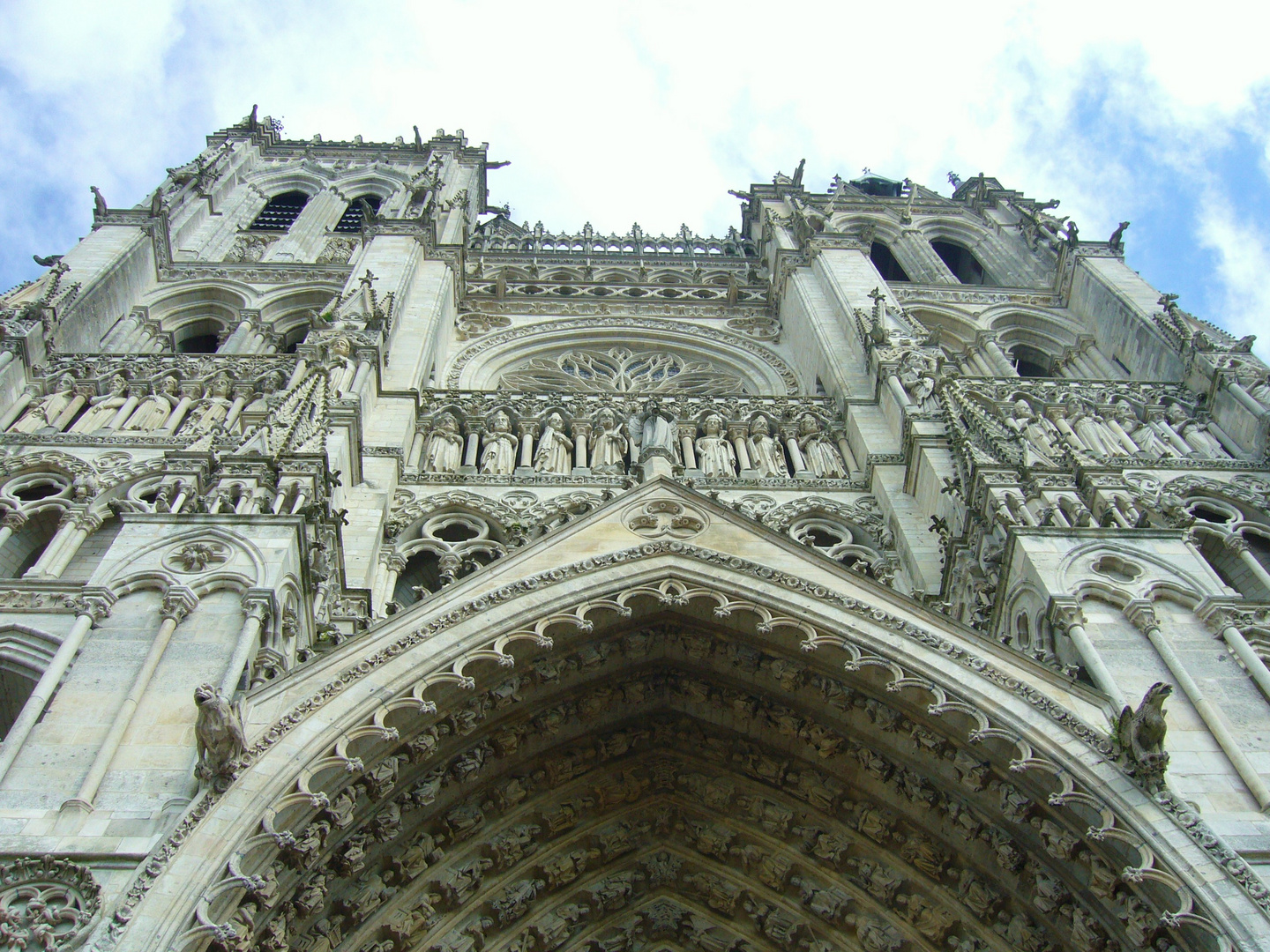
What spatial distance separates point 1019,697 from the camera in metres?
9.42

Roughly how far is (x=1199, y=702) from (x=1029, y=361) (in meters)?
15.0

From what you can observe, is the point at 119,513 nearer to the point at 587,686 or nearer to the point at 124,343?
the point at 587,686

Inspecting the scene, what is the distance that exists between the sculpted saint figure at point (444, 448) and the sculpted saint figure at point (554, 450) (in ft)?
3.52

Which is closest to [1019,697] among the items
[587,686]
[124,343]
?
[587,686]

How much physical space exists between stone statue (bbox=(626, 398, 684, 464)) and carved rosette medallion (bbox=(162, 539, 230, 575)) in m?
5.47

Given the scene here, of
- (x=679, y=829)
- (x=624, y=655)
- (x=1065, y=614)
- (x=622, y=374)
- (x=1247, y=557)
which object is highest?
(x=622, y=374)

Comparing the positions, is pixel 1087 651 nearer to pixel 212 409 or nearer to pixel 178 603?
pixel 178 603

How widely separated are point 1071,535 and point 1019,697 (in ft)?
8.86

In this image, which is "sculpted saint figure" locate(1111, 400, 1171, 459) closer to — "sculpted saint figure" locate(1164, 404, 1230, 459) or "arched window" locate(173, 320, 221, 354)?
"sculpted saint figure" locate(1164, 404, 1230, 459)

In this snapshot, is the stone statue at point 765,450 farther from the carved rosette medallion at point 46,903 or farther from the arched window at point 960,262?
the arched window at point 960,262

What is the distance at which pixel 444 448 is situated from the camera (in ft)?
54.3

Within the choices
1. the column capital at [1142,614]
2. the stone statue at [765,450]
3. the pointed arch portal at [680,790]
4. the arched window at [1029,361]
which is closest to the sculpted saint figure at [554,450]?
the stone statue at [765,450]

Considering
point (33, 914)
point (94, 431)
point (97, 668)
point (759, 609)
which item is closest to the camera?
point (33, 914)

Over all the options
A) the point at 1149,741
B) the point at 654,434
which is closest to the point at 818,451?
the point at 654,434
